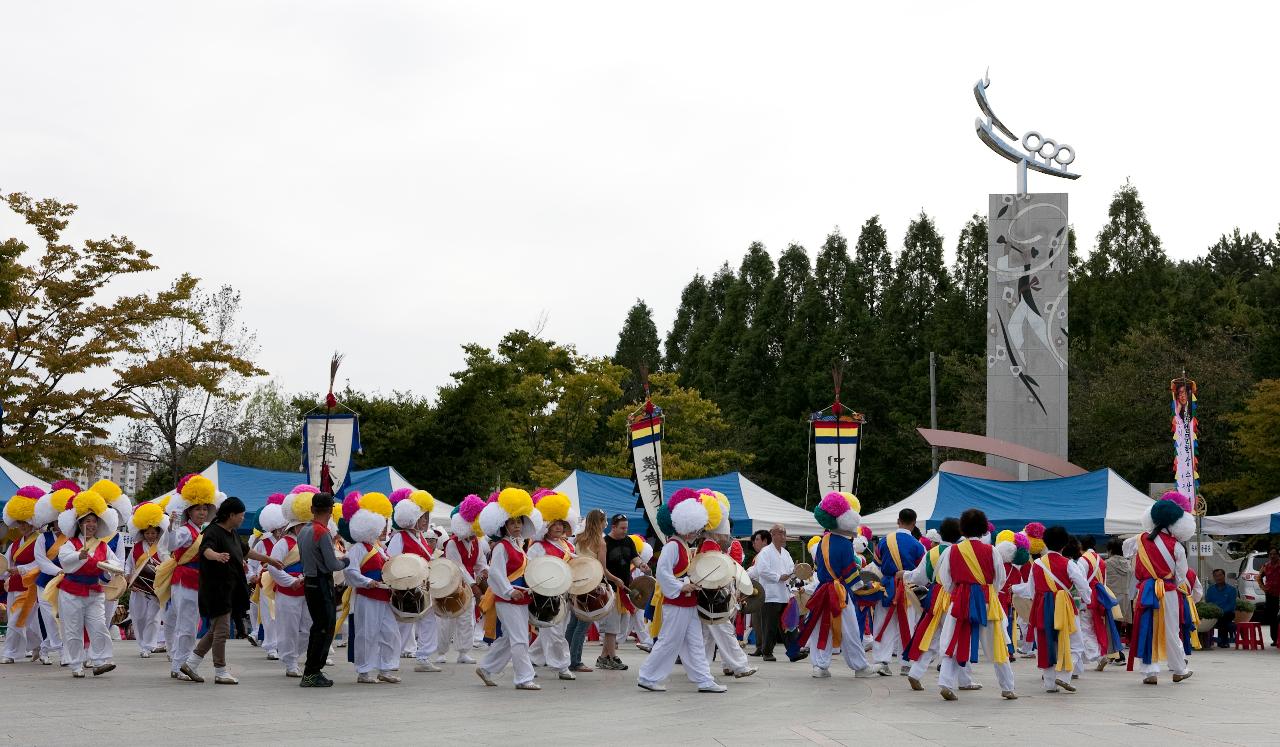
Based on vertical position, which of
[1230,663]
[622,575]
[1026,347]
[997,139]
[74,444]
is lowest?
[1230,663]

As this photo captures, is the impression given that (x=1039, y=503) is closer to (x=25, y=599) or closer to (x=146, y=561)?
(x=146, y=561)

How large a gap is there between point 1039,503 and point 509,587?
45.9 feet

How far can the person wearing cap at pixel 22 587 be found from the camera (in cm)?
1427

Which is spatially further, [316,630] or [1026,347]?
[1026,347]

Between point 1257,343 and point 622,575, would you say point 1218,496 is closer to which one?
point 1257,343

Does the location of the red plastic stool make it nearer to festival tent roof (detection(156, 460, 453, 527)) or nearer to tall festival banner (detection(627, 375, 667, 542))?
tall festival banner (detection(627, 375, 667, 542))

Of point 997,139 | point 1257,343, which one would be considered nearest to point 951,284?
point 1257,343

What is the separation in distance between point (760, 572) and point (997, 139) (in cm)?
2376

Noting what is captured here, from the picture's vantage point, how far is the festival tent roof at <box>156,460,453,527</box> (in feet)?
80.8

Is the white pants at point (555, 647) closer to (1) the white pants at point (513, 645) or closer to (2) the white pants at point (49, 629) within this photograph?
(1) the white pants at point (513, 645)

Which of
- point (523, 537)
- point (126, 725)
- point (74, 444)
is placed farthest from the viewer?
point (74, 444)

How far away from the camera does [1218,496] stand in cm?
3962

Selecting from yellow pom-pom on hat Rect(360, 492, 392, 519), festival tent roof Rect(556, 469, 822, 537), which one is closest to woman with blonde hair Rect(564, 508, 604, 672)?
yellow pom-pom on hat Rect(360, 492, 392, 519)

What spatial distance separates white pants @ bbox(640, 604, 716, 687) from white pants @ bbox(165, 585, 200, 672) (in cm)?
431
